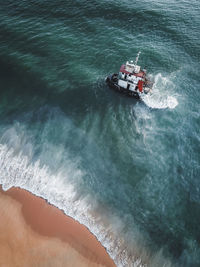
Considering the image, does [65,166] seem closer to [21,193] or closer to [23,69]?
[21,193]

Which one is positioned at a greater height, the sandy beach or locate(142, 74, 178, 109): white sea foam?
locate(142, 74, 178, 109): white sea foam

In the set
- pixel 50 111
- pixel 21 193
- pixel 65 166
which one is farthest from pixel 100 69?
pixel 21 193

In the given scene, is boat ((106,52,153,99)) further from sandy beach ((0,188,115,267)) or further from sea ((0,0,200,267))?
sandy beach ((0,188,115,267))

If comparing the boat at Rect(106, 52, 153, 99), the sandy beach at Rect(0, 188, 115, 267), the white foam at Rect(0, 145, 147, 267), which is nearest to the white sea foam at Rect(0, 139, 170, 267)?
the white foam at Rect(0, 145, 147, 267)

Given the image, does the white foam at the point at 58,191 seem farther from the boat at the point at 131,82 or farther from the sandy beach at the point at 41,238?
the boat at the point at 131,82

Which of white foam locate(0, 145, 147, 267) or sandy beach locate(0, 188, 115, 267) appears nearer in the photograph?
sandy beach locate(0, 188, 115, 267)

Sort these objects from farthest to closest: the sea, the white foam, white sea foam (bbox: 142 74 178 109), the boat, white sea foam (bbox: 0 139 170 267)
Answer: white sea foam (bbox: 142 74 178 109) < the boat < the sea < the white foam < white sea foam (bbox: 0 139 170 267)
